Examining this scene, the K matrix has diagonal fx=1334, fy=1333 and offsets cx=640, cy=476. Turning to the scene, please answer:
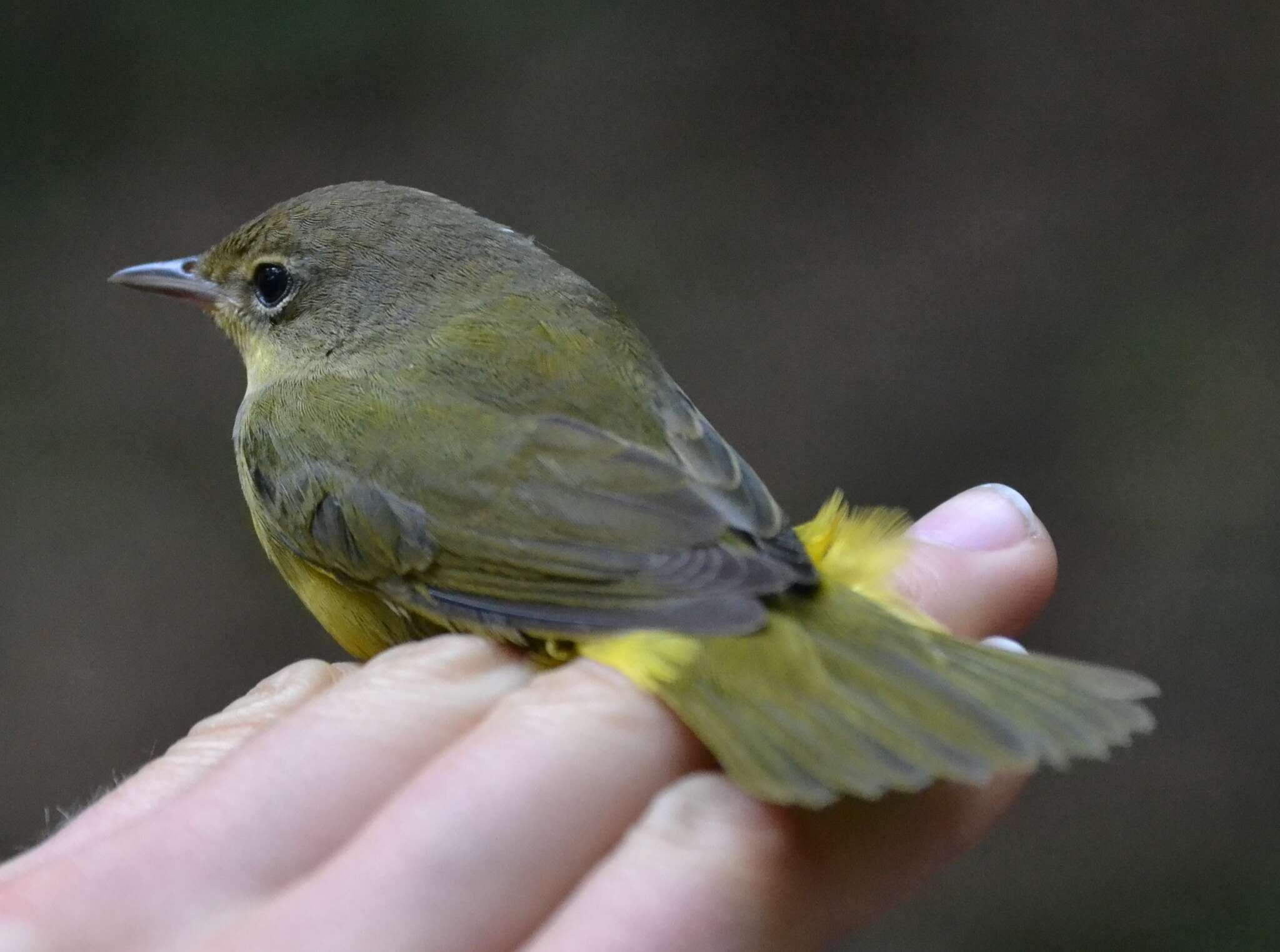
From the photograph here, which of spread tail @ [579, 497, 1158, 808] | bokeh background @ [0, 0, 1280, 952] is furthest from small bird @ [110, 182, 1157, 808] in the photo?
bokeh background @ [0, 0, 1280, 952]

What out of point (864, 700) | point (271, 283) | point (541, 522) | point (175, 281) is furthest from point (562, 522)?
point (175, 281)

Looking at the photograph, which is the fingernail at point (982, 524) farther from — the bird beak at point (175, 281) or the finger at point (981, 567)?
the bird beak at point (175, 281)

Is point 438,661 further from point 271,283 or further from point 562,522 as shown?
point 271,283

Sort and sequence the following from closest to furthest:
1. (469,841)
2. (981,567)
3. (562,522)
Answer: (469,841) → (562,522) → (981,567)

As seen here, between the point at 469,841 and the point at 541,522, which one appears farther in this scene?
the point at 541,522

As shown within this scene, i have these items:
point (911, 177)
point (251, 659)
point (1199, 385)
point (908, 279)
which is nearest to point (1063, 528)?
point (1199, 385)

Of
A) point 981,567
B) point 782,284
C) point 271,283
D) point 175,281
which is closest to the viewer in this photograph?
point 981,567
